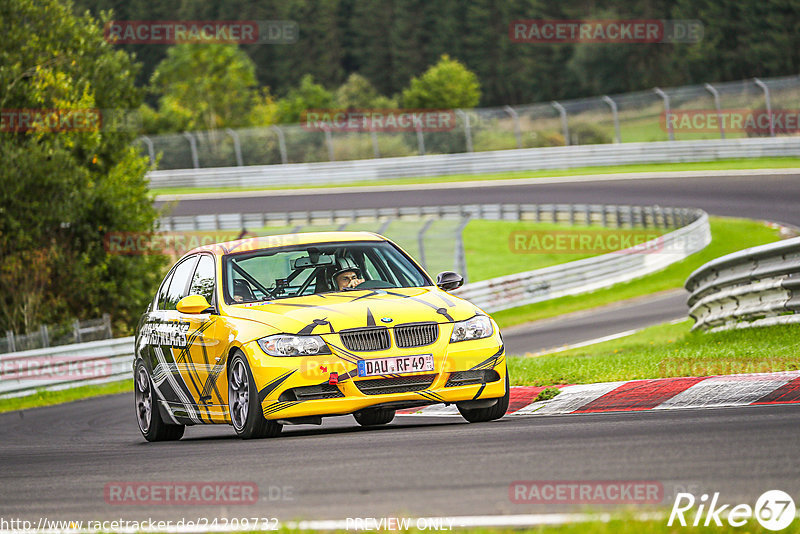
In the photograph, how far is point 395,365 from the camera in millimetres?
8492

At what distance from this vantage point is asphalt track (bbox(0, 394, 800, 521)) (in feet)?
17.7

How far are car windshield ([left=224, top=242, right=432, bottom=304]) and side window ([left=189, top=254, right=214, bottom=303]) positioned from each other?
0.18 meters

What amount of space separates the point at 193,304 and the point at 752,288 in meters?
7.06

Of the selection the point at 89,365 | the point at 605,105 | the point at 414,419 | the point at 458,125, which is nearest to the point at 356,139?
the point at 458,125

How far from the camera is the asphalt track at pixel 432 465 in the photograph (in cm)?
541

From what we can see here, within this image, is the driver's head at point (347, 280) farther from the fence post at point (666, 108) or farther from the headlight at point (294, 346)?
the fence post at point (666, 108)

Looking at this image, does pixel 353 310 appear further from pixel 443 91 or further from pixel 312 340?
pixel 443 91

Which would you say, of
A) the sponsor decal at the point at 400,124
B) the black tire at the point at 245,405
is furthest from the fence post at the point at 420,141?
the black tire at the point at 245,405

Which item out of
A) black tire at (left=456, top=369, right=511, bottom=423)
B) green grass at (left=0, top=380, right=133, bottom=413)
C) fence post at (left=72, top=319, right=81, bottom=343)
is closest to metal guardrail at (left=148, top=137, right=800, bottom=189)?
fence post at (left=72, top=319, right=81, bottom=343)

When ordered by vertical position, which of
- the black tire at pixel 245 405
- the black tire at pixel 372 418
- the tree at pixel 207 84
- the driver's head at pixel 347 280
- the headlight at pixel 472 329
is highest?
the tree at pixel 207 84

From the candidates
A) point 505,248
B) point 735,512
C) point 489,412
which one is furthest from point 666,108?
point 735,512

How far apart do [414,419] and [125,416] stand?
5.54 meters

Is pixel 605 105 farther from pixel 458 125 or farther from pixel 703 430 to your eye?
pixel 703 430

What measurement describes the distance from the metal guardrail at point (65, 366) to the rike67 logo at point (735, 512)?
17.6 meters
